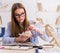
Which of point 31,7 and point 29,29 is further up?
point 31,7

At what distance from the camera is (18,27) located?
40.7 inches

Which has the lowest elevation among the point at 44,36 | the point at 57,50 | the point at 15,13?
the point at 57,50

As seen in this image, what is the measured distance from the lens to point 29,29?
103 centimetres

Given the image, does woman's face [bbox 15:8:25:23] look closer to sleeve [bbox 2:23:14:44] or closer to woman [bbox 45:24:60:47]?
sleeve [bbox 2:23:14:44]

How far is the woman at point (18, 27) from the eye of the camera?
1021 millimetres

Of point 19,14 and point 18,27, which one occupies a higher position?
point 19,14

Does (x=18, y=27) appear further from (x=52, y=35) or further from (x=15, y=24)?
(x=52, y=35)

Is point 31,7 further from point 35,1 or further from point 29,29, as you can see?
point 29,29

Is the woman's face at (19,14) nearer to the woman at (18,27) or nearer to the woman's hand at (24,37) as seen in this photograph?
the woman at (18,27)

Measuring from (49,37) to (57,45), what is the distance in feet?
0.28

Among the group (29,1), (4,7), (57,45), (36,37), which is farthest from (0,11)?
(57,45)

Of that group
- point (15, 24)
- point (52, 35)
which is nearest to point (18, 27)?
point (15, 24)

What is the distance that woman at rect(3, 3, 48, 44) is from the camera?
1021mm

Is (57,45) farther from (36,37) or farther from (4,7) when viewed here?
(4,7)
